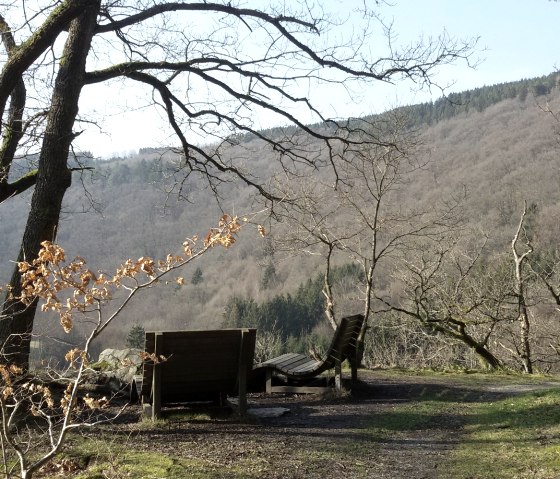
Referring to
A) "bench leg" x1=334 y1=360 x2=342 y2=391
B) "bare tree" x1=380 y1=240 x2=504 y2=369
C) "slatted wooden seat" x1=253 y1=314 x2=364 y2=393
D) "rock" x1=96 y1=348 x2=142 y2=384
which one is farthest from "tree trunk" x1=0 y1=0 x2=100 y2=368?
"bare tree" x1=380 y1=240 x2=504 y2=369

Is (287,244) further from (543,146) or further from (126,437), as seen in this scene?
(543,146)

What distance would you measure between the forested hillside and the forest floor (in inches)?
761

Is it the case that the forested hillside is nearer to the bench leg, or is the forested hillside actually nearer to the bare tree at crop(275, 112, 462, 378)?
the bare tree at crop(275, 112, 462, 378)

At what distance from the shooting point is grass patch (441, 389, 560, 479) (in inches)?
180

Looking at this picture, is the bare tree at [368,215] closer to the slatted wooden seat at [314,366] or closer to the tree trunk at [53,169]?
the slatted wooden seat at [314,366]

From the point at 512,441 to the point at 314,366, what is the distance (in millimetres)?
3499

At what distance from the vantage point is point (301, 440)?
18.1 ft

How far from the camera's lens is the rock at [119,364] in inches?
301

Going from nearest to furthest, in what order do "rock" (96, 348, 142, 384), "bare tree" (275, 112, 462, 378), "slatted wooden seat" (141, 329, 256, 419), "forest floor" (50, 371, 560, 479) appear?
1. "forest floor" (50, 371, 560, 479)
2. "slatted wooden seat" (141, 329, 256, 419)
3. "rock" (96, 348, 142, 384)
4. "bare tree" (275, 112, 462, 378)

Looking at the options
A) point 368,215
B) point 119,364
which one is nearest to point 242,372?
point 119,364

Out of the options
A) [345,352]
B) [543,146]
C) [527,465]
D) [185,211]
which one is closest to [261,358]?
[345,352]

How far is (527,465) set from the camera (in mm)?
4660

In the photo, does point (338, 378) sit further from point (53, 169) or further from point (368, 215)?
point (368, 215)

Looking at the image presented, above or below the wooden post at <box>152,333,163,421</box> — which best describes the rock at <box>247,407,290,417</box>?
below
